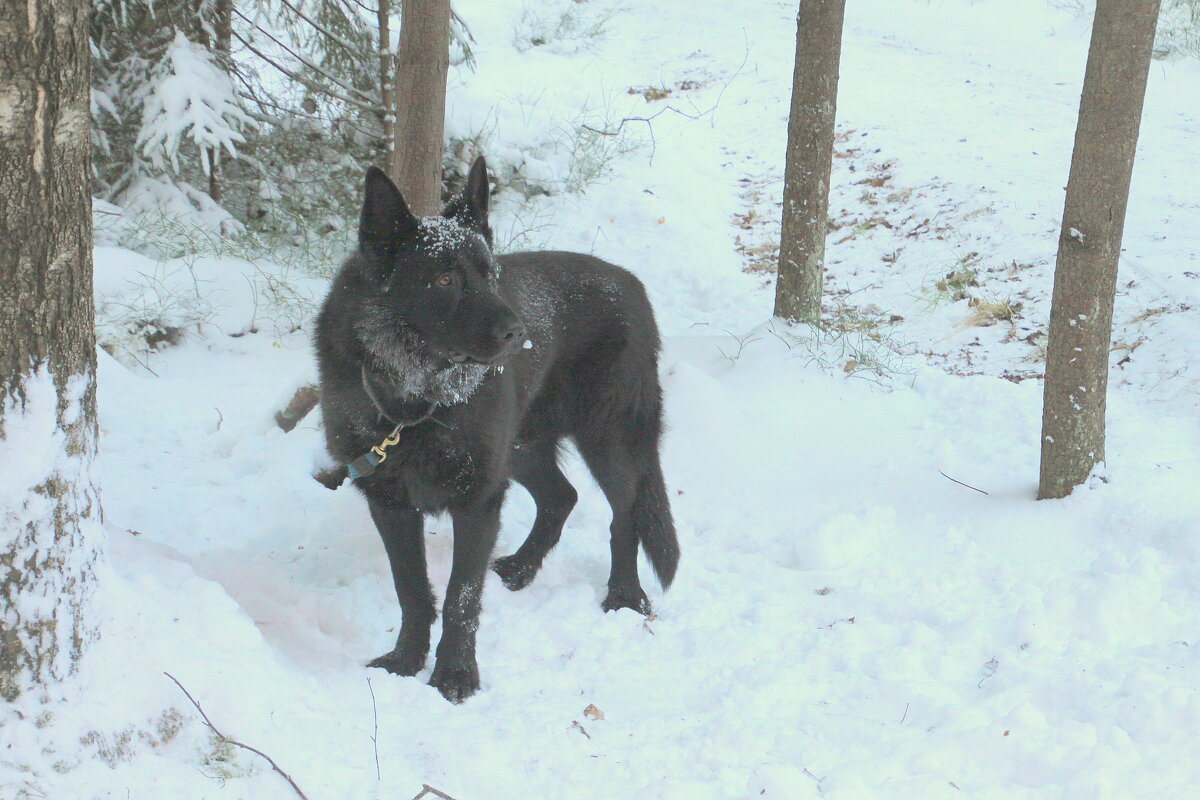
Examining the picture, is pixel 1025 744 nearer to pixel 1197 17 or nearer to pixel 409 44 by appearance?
pixel 409 44

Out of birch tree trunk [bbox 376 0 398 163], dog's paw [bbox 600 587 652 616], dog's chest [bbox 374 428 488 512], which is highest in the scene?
birch tree trunk [bbox 376 0 398 163]

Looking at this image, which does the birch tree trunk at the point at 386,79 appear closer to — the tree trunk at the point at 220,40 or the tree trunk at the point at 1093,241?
the tree trunk at the point at 220,40

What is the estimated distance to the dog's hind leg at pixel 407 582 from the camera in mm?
3336

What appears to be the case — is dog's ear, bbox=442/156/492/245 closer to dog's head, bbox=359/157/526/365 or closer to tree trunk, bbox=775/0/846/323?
dog's head, bbox=359/157/526/365

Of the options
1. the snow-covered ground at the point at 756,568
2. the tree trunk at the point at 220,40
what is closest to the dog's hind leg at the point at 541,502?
the snow-covered ground at the point at 756,568

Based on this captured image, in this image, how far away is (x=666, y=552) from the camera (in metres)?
3.91

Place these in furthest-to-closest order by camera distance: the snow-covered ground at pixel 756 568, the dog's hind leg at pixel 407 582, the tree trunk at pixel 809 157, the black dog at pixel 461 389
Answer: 1. the tree trunk at pixel 809 157
2. the dog's hind leg at pixel 407 582
3. the black dog at pixel 461 389
4. the snow-covered ground at pixel 756 568

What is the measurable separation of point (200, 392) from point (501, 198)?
3.93 metres

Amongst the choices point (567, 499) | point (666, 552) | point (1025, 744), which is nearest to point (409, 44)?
point (567, 499)

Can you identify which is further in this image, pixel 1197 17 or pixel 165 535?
pixel 1197 17

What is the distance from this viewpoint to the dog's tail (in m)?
3.91

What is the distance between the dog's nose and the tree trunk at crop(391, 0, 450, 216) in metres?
2.43

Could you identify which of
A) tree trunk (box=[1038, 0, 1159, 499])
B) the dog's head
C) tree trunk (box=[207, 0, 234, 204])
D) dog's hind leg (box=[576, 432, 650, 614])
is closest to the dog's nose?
the dog's head

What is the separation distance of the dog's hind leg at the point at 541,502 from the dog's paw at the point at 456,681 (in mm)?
793
